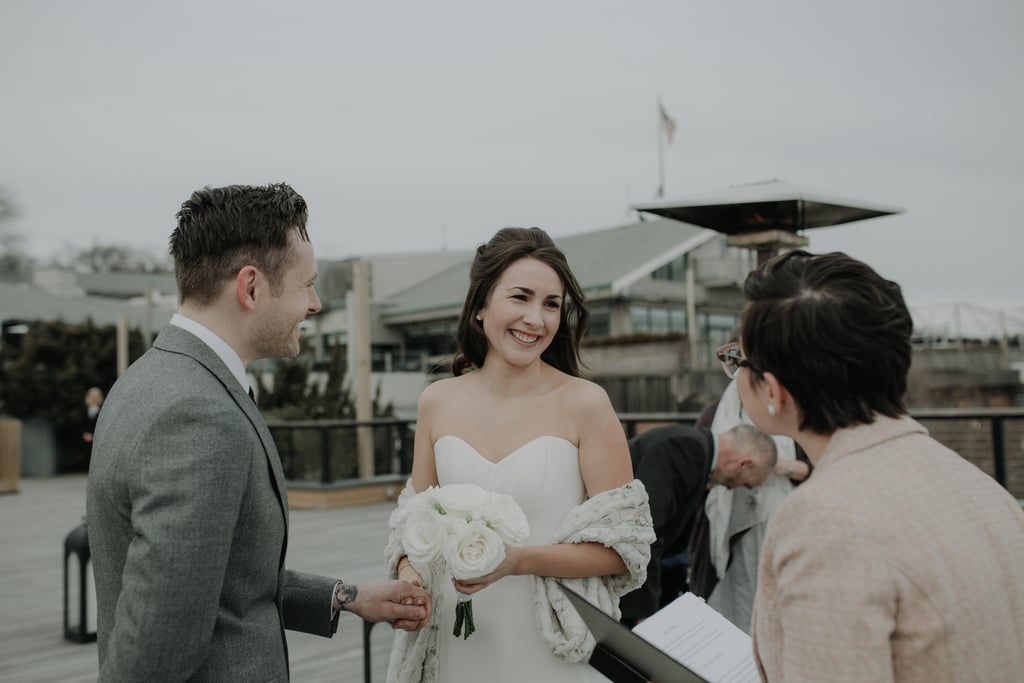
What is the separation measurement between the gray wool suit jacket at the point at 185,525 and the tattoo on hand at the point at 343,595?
0.41 meters

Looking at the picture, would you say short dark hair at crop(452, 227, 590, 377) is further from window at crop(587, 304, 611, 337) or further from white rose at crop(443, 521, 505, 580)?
window at crop(587, 304, 611, 337)

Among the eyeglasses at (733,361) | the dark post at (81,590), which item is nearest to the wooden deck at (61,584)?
the dark post at (81,590)

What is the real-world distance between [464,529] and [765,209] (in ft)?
15.6

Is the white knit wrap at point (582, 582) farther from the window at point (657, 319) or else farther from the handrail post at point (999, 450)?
the window at point (657, 319)

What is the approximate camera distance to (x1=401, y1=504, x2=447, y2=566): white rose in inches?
86.2

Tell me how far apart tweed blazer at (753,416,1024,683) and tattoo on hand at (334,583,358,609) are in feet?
4.47

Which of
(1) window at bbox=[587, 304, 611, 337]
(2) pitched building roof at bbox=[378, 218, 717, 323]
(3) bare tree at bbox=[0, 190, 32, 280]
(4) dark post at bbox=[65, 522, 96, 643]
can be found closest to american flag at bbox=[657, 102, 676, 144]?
(2) pitched building roof at bbox=[378, 218, 717, 323]

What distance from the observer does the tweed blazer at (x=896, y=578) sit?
118 cm

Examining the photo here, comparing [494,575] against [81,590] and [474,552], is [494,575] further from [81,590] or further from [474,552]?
[81,590]

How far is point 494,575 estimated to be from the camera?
223 cm

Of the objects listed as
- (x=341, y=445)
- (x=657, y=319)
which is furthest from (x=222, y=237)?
(x=657, y=319)

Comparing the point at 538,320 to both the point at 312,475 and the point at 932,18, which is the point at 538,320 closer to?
the point at 932,18

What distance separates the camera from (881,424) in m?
1.38

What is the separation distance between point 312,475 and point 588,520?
10483 millimetres
